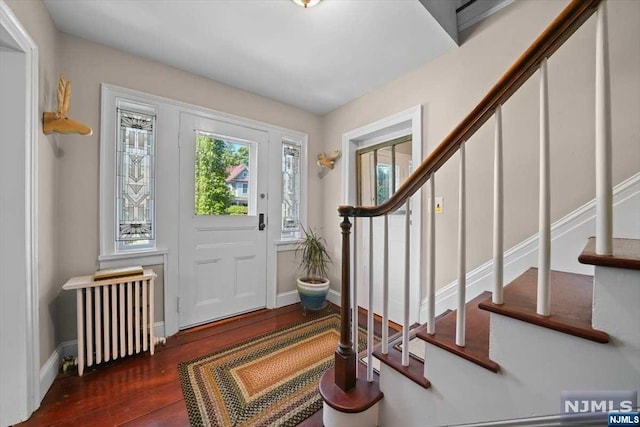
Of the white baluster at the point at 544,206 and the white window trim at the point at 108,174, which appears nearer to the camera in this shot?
the white baluster at the point at 544,206

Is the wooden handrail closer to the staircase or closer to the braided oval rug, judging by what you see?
the staircase

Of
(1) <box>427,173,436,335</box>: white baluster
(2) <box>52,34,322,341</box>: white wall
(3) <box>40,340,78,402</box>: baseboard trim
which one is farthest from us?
(2) <box>52,34,322,341</box>: white wall

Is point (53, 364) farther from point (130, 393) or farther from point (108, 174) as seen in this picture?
point (108, 174)

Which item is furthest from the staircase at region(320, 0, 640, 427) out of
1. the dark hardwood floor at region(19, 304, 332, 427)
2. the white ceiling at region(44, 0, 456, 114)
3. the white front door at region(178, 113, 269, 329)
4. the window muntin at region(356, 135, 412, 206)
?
the white front door at region(178, 113, 269, 329)

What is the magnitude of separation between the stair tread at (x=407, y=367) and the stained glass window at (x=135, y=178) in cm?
209

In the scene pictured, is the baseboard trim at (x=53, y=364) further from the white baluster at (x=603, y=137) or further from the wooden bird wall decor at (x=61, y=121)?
the white baluster at (x=603, y=137)

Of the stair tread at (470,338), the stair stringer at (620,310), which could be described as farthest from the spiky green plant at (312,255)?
the stair stringer at (620,310)

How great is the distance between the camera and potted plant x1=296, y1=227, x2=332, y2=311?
2703 mm

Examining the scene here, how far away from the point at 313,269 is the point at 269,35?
7.75ft

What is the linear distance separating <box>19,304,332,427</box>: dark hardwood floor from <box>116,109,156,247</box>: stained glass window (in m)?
0.92

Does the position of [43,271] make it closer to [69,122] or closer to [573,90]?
[69,122]

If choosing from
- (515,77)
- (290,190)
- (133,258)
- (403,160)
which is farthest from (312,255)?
(515,77)

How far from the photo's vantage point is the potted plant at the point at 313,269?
8.87 feet

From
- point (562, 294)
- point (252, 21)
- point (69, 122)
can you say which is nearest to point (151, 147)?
point (69, 122)
